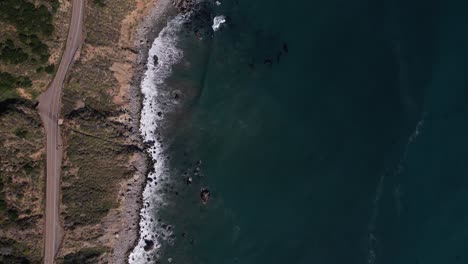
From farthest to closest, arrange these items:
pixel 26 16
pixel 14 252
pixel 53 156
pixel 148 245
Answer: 1. pixel 148 245
2. pixel 53 156
3. pixel 26 16
4. pixel 14 252

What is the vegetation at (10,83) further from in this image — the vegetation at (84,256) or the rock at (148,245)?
the rock at (148,245)

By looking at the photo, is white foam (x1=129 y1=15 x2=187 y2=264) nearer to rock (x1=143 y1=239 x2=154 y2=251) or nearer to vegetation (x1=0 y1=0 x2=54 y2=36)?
rock (x1=143 y1=239 x2=154 y2=251)

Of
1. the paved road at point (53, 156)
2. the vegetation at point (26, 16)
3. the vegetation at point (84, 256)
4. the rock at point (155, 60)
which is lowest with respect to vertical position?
the vegetation at point (84, 256)

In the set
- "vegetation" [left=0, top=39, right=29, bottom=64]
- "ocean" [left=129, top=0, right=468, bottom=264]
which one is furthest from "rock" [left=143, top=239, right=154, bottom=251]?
"vegetation" [left=0, top=39, right=29, bottom=64]

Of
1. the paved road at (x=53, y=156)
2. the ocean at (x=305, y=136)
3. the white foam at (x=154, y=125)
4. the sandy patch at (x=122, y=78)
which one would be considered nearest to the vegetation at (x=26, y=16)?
the paved road at (x=53, y=156)

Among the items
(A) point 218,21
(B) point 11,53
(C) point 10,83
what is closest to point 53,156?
(C) point 10,83

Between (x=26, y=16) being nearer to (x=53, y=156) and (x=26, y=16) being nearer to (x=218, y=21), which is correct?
(x=53, y=156)

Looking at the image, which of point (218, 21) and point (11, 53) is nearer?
point (11, 53)
